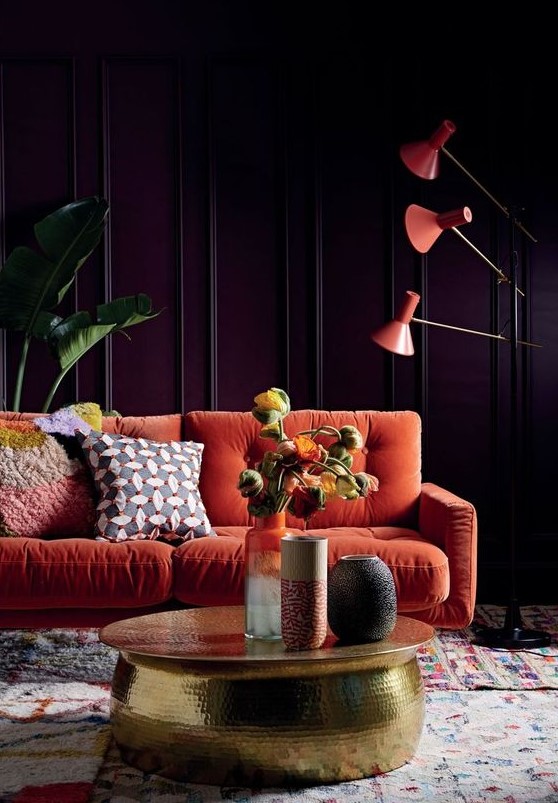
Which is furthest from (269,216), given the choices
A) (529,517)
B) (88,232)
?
(529,517)

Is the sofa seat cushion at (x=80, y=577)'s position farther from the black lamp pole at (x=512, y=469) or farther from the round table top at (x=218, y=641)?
the black lamp pole at (x=512, y=469)

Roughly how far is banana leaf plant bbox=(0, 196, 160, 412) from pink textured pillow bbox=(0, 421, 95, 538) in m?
0.85

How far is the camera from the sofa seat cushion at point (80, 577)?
2.77 m

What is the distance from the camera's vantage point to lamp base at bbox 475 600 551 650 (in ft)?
10.8

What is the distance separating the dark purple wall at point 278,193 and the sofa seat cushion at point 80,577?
4.91 ft

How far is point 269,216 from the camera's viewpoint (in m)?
4.26

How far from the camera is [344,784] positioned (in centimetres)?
197

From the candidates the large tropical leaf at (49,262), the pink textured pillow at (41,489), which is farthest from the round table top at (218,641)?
the large tropical leaf at (49,262)

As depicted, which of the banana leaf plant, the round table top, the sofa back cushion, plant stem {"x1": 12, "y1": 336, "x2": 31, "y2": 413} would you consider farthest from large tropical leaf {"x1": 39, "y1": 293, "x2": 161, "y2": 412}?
the round table top

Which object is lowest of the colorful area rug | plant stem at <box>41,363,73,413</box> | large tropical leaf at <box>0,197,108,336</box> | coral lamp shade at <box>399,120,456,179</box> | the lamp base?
the lamp base

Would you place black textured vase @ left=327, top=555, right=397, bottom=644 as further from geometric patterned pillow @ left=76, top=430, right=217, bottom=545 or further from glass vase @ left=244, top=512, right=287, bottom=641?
geometric patterned pillow @ left=76, top=430, right=217, bottom=545

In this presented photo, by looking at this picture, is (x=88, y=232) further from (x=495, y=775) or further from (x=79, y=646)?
(x=495, y=775)

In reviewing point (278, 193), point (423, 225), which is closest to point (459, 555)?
point (423, 225)

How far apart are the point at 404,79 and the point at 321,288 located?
1036 mm
